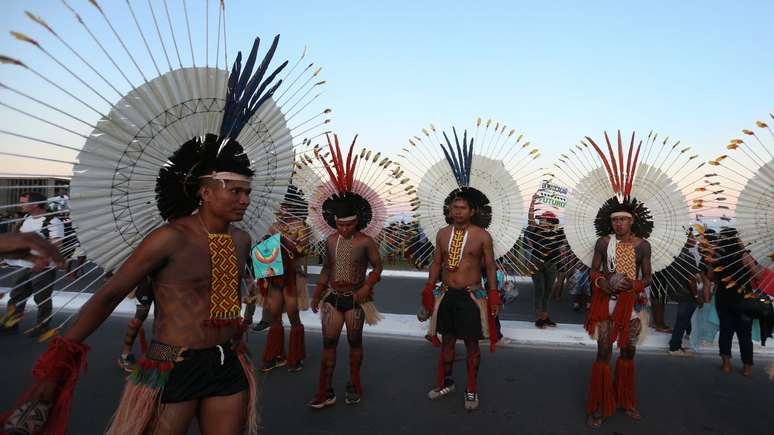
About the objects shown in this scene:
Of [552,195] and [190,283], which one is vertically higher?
[552,195]

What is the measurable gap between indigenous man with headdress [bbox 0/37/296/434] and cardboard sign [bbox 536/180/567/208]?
123 inches

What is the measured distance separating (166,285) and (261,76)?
3.65 feet

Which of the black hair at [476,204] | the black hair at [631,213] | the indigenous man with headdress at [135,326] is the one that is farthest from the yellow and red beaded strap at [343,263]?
the black hair at [631,213]

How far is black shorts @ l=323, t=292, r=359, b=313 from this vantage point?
443 cm

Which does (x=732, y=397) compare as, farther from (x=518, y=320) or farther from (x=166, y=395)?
(x=166, y=395)

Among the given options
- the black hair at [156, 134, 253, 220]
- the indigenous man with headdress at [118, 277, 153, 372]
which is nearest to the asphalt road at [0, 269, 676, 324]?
the indigenous man with headdress at [118, 277, 153, 372]

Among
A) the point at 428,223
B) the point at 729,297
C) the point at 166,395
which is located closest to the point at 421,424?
the point at 428,223

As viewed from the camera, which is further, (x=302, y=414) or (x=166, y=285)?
(x=302, y=414)

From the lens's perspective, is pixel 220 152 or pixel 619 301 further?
pixel 619 301

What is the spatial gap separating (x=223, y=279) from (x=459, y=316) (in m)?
2.83

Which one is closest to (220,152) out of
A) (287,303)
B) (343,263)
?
(343,263)

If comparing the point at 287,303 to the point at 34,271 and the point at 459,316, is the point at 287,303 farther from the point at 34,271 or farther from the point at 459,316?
the point at 34,271

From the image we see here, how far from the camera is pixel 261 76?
96.7 inches

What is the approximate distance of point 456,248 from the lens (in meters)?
4.62
